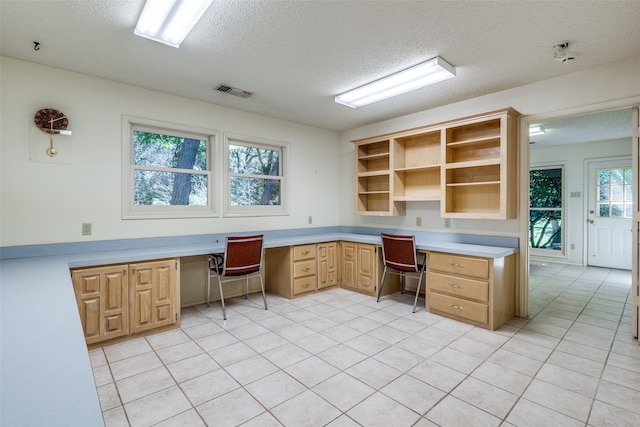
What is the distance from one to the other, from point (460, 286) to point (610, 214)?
15.4 feet

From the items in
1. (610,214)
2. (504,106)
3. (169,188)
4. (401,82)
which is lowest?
(610,214)

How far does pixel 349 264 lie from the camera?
443 cm

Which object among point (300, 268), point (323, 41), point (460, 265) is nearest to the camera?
point (323, 41)

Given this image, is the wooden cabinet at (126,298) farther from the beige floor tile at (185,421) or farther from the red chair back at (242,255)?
the beige floor tile at (185,421)

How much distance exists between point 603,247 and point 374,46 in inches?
243

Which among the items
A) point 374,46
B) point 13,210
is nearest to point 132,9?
point 374,46

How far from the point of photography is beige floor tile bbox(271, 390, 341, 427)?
5.78 ft

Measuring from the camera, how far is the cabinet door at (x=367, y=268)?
412cm

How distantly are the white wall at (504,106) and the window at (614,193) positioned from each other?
3.98 metres

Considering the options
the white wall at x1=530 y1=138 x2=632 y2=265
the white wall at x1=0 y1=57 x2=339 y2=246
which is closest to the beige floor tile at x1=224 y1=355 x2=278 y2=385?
the white wall at x1=0 y1=57 x2=339 y2=246

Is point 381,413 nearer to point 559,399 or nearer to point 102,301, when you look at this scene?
point 559,399

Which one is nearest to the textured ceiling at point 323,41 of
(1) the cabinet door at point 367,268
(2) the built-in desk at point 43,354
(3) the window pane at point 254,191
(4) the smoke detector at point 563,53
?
(4) the smoke detector at point 563,53

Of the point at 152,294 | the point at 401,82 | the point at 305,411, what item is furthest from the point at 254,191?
the point at 305,411

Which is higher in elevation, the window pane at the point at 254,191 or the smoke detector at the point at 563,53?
the smoke detector at the point at 563,53
